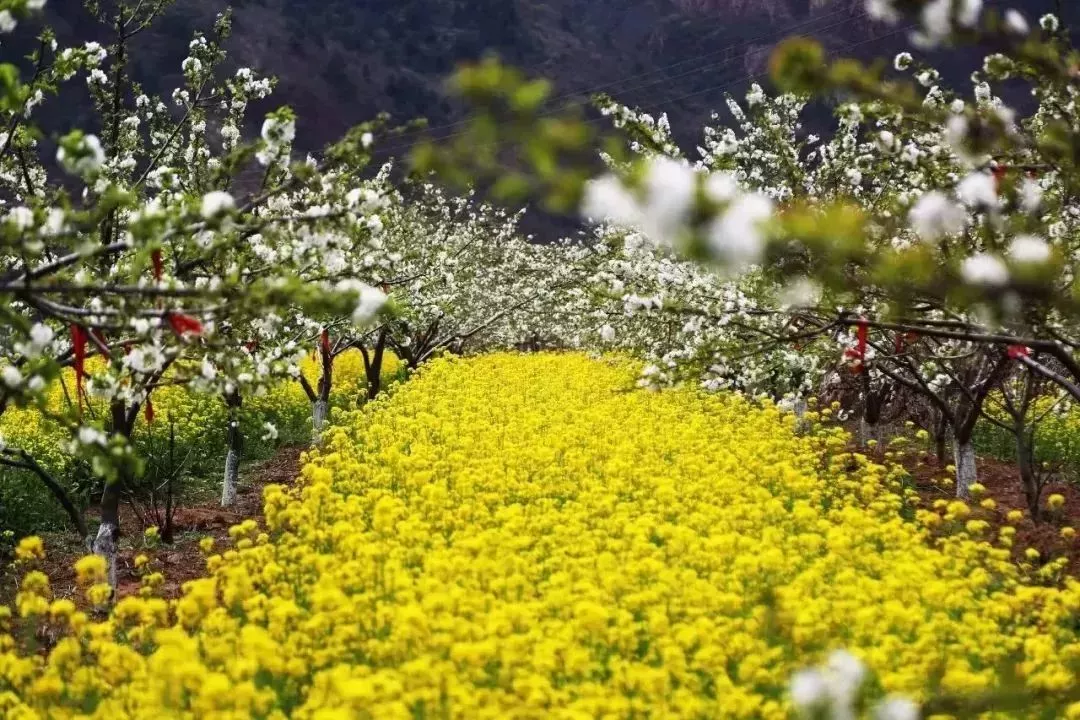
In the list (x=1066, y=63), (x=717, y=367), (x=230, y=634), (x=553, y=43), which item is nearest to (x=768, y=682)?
(x=717, y=367)

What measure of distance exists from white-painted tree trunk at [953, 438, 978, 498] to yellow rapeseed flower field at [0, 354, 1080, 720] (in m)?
2.13

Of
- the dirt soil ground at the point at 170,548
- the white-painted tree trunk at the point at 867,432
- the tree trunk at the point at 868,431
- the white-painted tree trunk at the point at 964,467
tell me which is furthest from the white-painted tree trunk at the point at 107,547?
the white-painted tree trunk at the point at 867,432

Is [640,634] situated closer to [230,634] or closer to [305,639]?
[305,639]

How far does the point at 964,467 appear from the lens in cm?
1289

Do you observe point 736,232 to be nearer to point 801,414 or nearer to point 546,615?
point 546,615

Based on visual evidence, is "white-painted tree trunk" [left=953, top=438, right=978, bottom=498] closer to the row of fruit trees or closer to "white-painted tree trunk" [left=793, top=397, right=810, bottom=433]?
the row of fruit trees

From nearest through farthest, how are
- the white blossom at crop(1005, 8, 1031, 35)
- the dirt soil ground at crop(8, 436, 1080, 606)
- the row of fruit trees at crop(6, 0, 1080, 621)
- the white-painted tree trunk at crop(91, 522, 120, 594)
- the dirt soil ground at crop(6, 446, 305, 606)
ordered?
the row of fruit trees at crop(6, 0, 1080, 621)
the white blossom at crop(1005, 8, 1031, 35)
the white-painted tree trunk at crop(91, 522, 120, 594)
the dirt soil ground at crop(6, 446, 305, 606)
the dirt soil ground at crop(8, 436, 1080, 606)

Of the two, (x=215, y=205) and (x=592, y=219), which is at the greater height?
(x=592, y=219)

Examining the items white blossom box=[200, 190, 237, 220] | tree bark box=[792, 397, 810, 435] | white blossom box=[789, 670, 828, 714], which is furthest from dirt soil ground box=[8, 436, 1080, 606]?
white blossom box=[789, 670, 828, 714]

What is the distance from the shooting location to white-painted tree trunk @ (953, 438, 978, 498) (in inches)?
504

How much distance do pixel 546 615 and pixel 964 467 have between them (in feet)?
27.4

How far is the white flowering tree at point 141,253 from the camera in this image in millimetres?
4230

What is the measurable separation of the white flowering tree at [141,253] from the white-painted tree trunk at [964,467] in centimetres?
866

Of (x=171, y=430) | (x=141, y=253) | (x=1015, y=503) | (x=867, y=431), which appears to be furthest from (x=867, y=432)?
(x=141, y=253)
